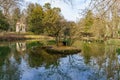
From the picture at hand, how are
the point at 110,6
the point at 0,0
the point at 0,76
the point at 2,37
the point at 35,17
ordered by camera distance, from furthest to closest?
the point at 35,17, the point at 2,37, the point at 0,0, the point at 0,76, the point at 110,6

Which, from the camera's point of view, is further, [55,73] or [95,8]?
[55,73]

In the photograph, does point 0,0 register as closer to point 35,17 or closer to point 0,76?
point 0,76

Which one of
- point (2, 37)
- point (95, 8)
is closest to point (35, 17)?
point (2, 37)

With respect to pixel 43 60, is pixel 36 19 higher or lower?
higher

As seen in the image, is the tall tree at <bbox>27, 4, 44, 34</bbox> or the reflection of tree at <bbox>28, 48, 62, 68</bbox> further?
the tall tree at <bbox>27, 4, 44, 34</bbox>

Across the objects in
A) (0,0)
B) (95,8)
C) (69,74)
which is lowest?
(69,74)

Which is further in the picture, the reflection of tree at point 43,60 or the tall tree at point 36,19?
the tall tree at point 36,19

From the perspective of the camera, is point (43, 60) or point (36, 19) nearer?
point (43, 60)

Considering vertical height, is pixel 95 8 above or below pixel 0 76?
above

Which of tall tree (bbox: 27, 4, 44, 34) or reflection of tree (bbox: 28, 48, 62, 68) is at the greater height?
tall tree (bbox: 27, 4, 44, 34)

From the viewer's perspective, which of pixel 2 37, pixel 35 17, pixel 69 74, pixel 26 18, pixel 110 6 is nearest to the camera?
pixel 110 6

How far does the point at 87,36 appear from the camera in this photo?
189 feet

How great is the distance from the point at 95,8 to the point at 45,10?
5474 cm

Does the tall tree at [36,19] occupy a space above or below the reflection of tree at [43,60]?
above
